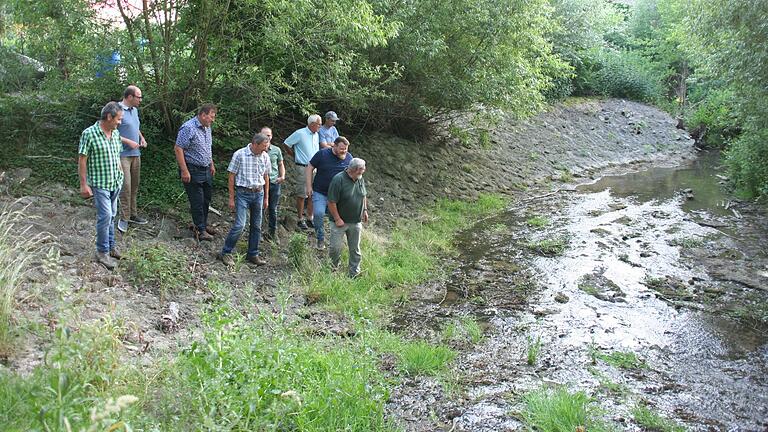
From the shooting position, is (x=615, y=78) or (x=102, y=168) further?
(x=615, y=78)

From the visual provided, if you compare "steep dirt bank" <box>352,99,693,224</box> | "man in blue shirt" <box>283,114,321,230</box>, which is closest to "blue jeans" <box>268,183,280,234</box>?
"man in blue shirt" <box>283,114,321,230</box>

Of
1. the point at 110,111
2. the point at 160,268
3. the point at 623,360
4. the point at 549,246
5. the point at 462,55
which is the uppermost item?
the point at 462,55

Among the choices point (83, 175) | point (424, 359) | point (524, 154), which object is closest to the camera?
point (424, 359)

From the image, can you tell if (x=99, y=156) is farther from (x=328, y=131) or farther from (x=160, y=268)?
(x=328, y=131)

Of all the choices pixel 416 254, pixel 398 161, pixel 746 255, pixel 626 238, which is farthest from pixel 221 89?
pixel 746 255

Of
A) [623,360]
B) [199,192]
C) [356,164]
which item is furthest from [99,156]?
[623,360]

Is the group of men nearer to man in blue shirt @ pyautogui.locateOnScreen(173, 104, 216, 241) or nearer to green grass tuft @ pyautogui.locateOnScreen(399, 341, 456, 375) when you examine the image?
man in blue shirt @ pyautogui.locateOnScreen(173, 104, 216, 241)

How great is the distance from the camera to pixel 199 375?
4.17m

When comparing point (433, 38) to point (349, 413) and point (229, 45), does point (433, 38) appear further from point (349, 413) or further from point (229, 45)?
point (349, 413)

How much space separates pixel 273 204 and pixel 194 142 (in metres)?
1.68

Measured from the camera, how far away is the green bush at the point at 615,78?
28.5 metres

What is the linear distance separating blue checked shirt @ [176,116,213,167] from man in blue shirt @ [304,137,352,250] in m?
1.64

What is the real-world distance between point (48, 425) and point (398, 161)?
11.4 meters

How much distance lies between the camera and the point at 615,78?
29.4 meters
